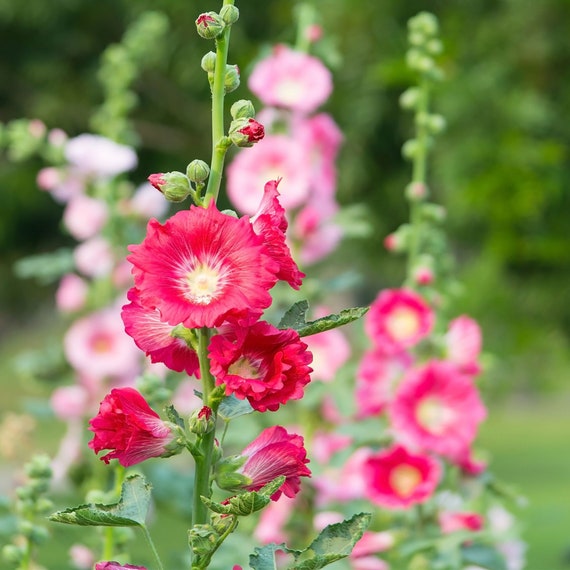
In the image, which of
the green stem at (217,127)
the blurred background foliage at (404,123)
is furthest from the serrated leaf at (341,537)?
the blurred background foliage at (404,123)

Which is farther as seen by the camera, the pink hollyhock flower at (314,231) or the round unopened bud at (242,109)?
the pink hollyhock flower at (314,231)

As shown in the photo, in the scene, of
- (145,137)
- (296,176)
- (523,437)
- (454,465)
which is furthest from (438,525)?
(523,437)

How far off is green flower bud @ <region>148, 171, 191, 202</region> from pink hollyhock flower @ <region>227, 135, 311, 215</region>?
910mm

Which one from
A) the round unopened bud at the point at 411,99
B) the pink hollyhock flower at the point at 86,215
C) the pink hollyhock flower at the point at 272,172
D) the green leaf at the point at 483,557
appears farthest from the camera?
the pink hollyhock flower at the point at 86,215

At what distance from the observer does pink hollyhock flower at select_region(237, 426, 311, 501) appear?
1.97 feet

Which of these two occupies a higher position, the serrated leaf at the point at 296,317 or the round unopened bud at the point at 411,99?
the round unopened bud at the point at 411,99

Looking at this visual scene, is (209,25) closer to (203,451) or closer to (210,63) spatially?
(210,63)

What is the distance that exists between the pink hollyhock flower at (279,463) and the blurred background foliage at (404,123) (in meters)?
2.13

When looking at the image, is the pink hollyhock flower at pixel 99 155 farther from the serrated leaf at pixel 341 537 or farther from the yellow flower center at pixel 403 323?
the serrated leaf at pixel 341 537

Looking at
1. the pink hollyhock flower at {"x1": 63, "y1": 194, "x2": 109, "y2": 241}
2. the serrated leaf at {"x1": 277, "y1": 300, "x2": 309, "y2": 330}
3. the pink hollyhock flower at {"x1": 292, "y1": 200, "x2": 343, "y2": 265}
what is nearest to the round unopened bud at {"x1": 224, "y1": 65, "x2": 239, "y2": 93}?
the serrated leaf at {"x1": 277, "y1": 300, "x2": 309, "y2": 330}

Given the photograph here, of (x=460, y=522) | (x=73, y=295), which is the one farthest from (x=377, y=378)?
(x=73, y=295)

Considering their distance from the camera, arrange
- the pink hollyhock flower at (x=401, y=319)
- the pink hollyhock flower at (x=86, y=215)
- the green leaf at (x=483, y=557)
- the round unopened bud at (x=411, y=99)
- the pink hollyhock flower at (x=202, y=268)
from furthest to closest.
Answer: the pink hollyhock flower at (x=86, y=215), the round unopened bud at (x=411, y=99), the pink hollyhock flower at (x=401, y=319), the green leaf at (x=483, y=557), the pink hollyhock flower at (x=202, y=268)

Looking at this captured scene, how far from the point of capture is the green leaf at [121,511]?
22.1 inches

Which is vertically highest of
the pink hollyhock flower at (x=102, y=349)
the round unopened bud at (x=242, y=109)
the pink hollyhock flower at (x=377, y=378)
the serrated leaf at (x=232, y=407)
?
the pink hollyhock flower at (x=102, y=349)
